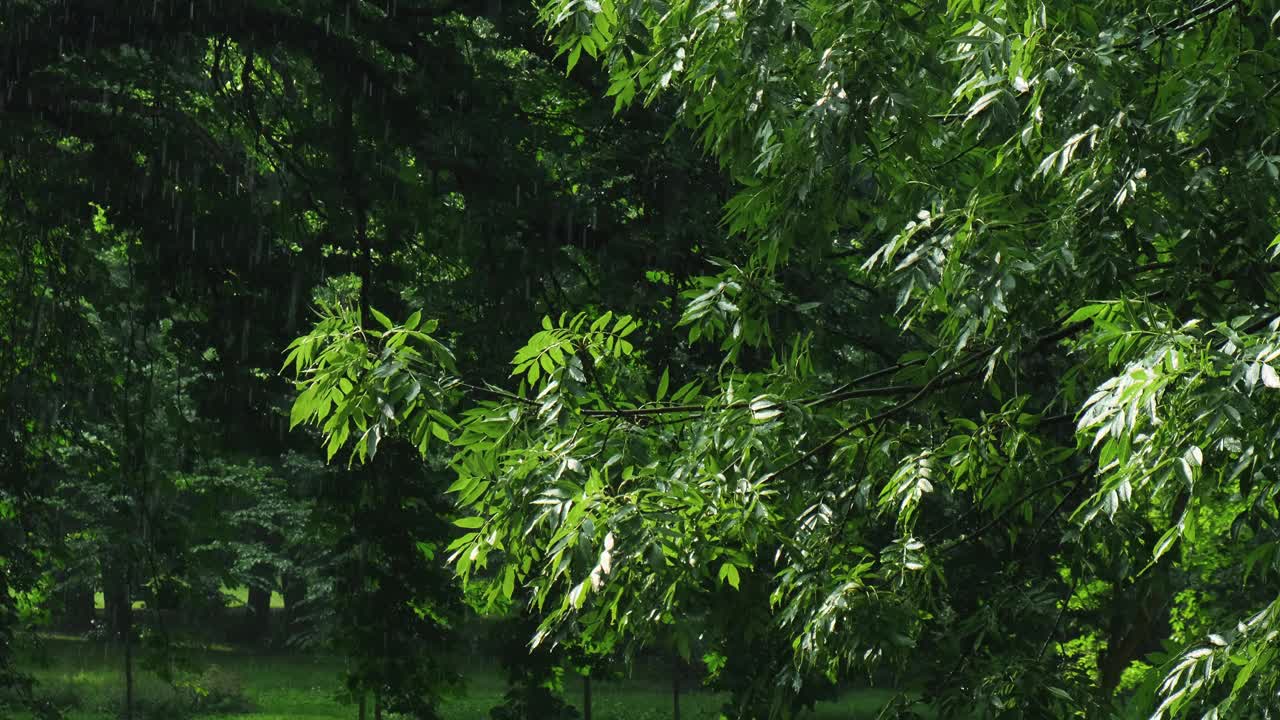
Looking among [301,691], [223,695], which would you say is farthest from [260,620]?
[223,695]

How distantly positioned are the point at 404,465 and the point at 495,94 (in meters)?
2.59

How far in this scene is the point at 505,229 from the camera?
30.2 feet

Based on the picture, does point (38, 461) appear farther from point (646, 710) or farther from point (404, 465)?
point (646, 710)

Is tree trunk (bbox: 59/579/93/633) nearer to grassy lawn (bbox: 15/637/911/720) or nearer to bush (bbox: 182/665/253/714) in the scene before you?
grassy lawn (bbox: 15/637/911/720)

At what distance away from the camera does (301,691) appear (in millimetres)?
34000

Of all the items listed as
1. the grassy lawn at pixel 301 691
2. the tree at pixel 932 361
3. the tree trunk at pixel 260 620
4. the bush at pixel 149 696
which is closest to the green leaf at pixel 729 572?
the tree at pixel 932 361

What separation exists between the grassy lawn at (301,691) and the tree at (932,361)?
71.6 ft

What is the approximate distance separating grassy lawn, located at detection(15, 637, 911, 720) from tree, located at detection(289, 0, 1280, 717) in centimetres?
2184

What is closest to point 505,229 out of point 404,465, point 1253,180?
point 404,465

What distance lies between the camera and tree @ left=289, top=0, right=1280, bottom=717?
4.04 meters

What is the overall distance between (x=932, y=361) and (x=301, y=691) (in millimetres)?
30808

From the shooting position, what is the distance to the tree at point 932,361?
159 inches

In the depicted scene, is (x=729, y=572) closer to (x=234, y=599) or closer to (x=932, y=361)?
(x=932, y=361)

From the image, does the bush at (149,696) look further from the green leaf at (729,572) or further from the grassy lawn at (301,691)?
the green leaf at (729,572)
